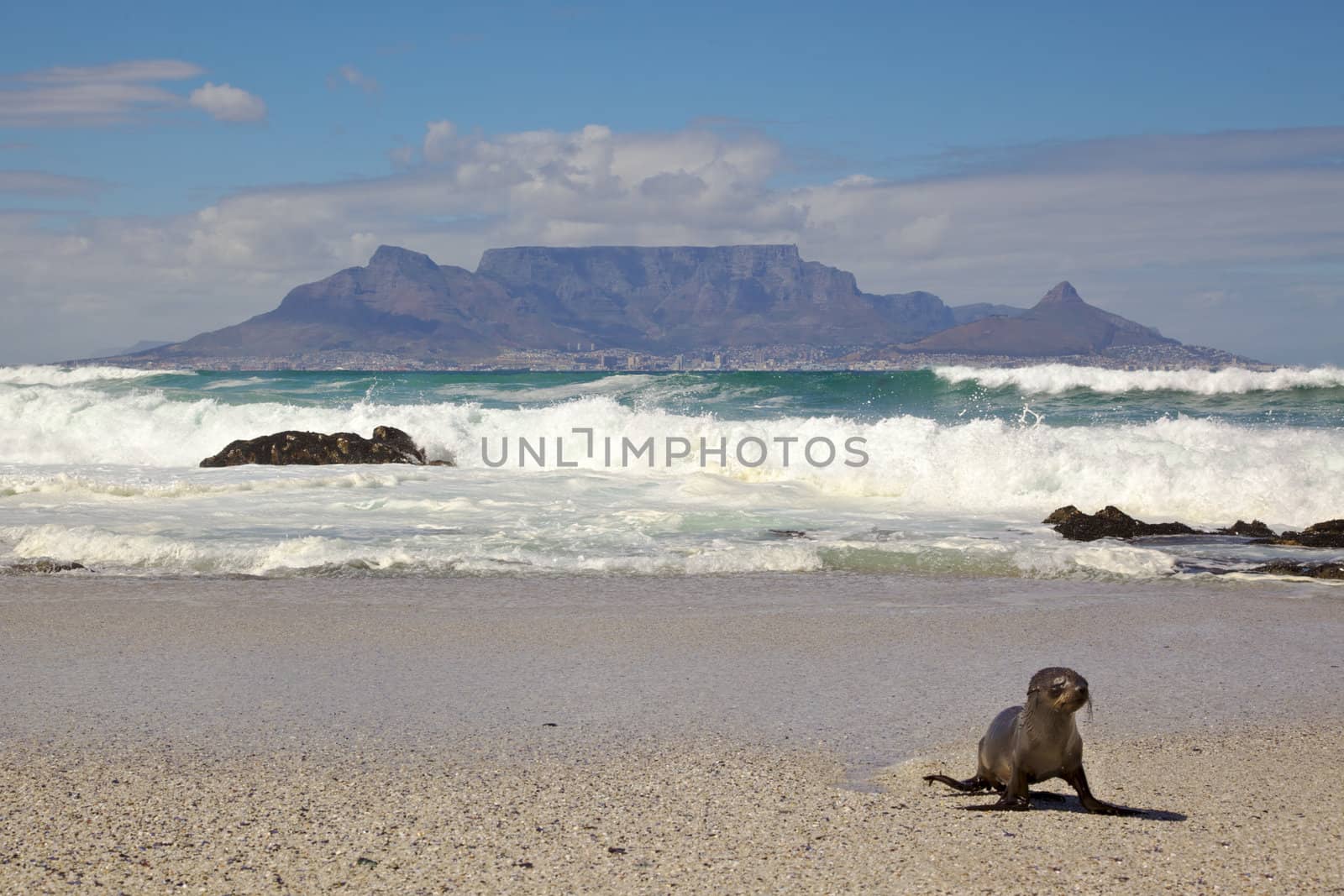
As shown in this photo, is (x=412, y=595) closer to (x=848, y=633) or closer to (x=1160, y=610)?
(x=848, y=633)

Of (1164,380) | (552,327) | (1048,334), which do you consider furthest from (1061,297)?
(552,327)

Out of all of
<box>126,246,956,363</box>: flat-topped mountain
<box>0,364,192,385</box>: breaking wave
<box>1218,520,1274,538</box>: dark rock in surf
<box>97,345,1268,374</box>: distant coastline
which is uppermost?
<box>126,246,956,363</box>: flat-topped mountain

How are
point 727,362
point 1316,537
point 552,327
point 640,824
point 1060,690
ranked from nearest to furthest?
point 1060,690 → point 640,824 → point 1316,537 → point 727,362 → point 552,327

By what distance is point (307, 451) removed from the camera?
17.1 meters

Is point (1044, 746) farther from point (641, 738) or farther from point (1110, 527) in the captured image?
point (1110, 527)

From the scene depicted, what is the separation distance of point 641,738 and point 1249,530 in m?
8.38

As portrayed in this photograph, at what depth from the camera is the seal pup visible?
11.6 ft

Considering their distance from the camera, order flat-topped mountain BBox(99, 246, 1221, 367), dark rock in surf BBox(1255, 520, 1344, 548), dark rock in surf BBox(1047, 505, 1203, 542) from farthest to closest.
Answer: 1. flat-topped mountain BBox(99, 246, 1221, 367)
2. dark rock in surf BBox(1047, 505, 1203, 542)
3. dark rock in surf BBox(1255, 520, 1344, 548)

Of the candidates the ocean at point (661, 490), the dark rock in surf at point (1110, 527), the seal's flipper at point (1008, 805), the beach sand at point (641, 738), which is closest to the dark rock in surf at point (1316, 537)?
the ocean at point (661, 490)

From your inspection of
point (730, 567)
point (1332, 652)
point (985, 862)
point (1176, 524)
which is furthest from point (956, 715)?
point (1176, 524)

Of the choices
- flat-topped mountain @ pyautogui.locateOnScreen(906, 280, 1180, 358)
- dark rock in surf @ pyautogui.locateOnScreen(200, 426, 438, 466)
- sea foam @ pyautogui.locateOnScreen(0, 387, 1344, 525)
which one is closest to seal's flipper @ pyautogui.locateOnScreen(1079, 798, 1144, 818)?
sea foam @ pyautogui.locateOnScreen(0, 387, 1344, 525)

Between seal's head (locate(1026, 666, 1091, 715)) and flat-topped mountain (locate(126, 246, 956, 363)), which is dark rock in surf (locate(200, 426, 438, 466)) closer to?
seal's head (locate(1026, 666, 1091, 715))

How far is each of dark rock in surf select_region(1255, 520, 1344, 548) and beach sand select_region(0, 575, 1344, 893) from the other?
90.0 inches

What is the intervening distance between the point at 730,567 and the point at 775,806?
521 centimetres
